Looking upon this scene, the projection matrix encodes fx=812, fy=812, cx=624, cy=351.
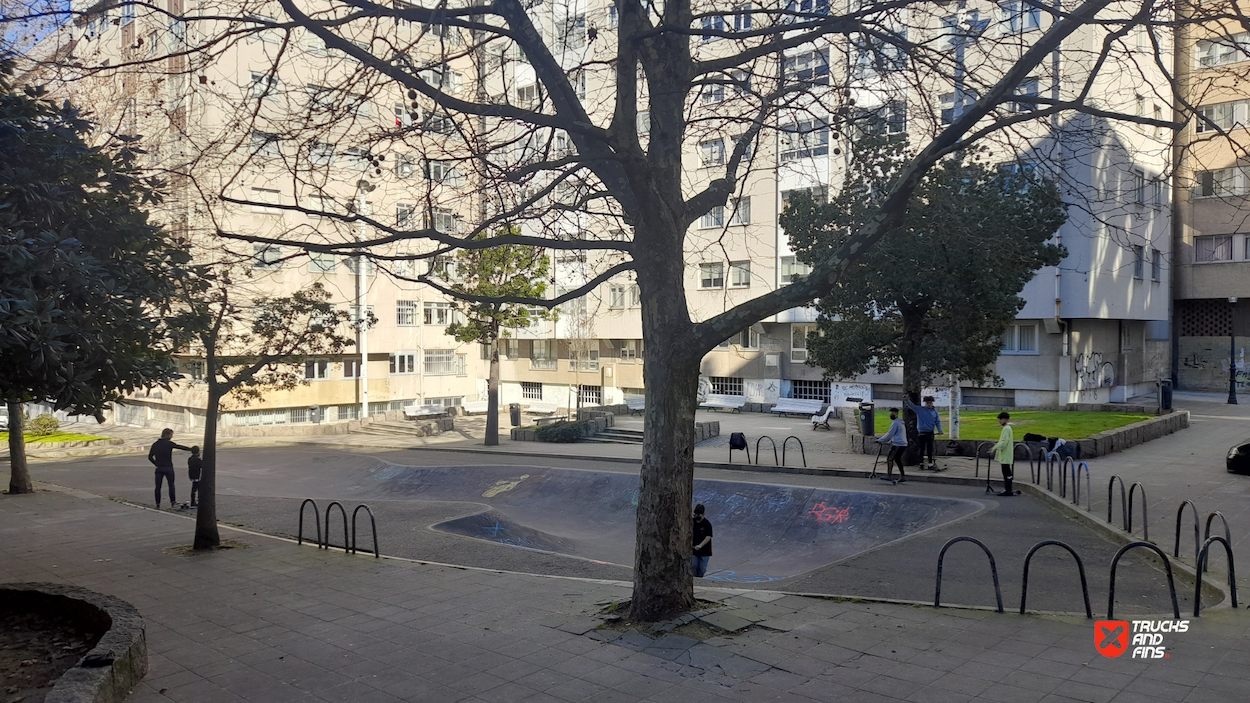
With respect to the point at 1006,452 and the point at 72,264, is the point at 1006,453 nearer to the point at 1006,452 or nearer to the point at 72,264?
the point at 1006,452

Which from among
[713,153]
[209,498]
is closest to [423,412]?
[209,498]

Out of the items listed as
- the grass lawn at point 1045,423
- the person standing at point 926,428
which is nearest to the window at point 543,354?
the grass lawn at point 1045,423

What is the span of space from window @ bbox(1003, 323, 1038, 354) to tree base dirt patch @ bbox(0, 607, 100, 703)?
30646 mm

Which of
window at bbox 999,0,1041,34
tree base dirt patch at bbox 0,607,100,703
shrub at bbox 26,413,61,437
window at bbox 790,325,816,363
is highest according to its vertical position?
window at bbox 999,0,1041,34

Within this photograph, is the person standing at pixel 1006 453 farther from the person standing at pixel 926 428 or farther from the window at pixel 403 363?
the window at pixel 403 363

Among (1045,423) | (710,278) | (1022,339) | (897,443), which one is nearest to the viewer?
(897,443)

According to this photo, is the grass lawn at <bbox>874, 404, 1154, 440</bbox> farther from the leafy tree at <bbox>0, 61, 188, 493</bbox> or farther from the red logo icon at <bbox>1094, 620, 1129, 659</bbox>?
the leafy tree at <bbox>0, 61, 188, 493</bbox>

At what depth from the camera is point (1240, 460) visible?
15.9 m

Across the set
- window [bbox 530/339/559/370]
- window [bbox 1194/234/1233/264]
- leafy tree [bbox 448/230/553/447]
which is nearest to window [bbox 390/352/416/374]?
window [bbox 530/339/559/370]

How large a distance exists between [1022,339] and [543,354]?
2537 centimetres

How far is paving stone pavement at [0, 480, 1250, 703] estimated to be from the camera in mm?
6121

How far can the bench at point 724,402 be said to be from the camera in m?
36.3

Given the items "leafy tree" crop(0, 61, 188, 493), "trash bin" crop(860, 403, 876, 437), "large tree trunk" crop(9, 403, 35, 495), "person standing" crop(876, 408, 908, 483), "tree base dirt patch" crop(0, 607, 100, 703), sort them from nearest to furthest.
Result: "tree base dirt patch" crop(0, 607, 100, 703)
"leafy tree" crop(0, 61, 188, 493)
"person standing" crop(876, 408, 908, 483)
"large tree trunk" crop(9, 403, 35, 495)
"trash bin" crop(860, 403, 876, 437)
